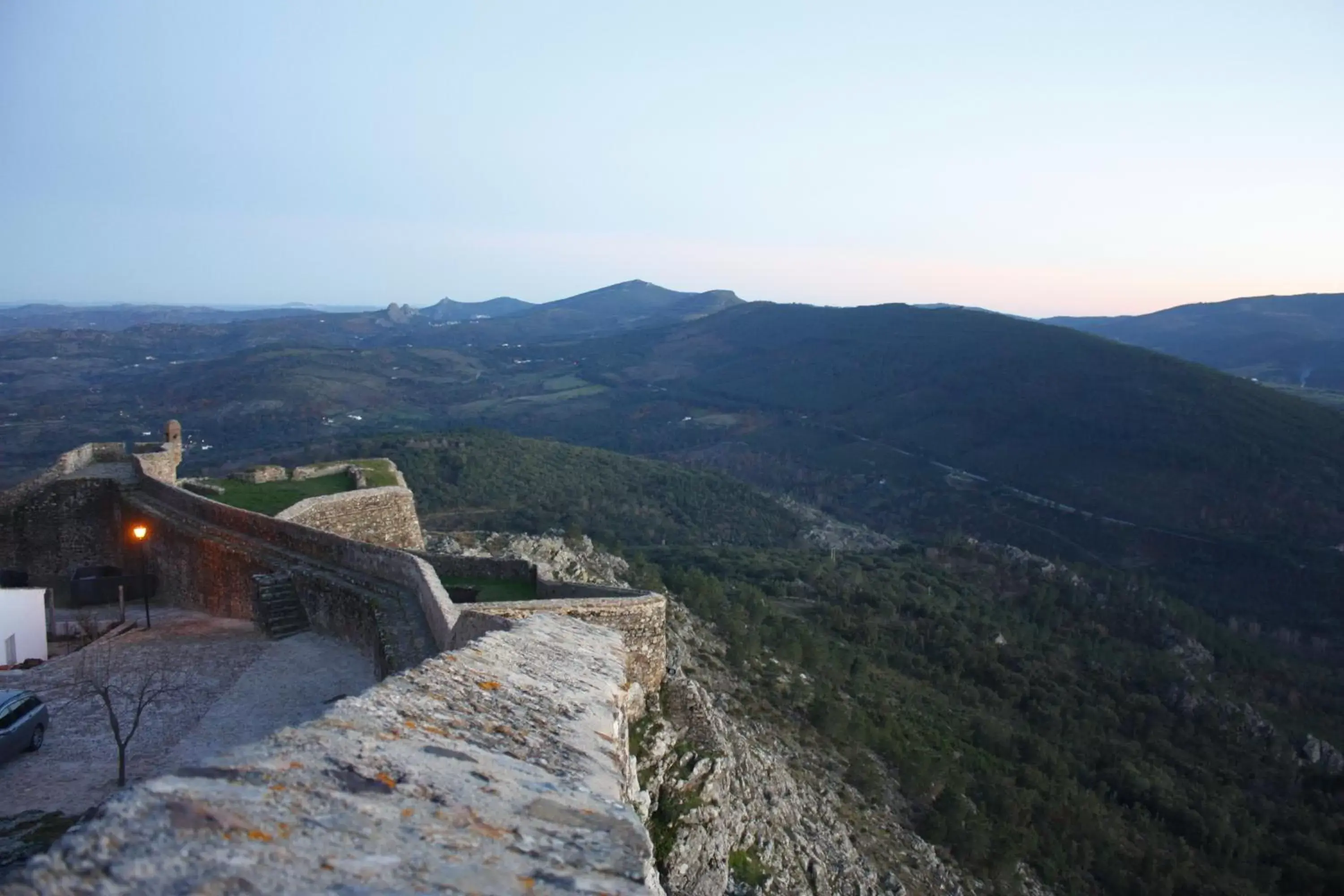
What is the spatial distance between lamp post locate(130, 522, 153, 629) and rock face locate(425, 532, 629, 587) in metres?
6.23

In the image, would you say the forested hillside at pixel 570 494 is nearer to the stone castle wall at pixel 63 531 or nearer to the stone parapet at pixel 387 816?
the stone castle wall at pixel 63 531

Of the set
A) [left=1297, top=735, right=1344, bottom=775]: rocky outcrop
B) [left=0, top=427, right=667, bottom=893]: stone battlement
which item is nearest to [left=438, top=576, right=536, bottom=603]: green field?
[left=0, top=427, right=667, bottom=893]: stone battlement

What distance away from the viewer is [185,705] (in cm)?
1132

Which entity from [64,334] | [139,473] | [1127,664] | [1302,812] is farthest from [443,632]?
[64,334]

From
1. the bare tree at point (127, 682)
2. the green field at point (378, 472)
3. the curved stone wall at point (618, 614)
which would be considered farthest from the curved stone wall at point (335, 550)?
the green field at point (378, 472)

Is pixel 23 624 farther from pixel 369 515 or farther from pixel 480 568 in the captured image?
pixel 480 568

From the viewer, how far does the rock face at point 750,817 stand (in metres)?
10.9

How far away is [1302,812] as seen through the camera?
83.9 feet

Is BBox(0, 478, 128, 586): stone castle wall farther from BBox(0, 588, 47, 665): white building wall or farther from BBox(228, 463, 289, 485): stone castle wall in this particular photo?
BBox(0, 588, 47, 665): white building wall

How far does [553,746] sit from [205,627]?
13077mm

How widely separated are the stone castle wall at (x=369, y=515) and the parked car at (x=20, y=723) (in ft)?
23.7

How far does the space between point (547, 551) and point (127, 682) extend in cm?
1324

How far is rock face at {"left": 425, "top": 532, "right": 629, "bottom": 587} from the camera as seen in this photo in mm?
22688

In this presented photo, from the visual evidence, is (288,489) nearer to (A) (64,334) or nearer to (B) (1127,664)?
(B) (1127,664)
